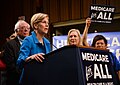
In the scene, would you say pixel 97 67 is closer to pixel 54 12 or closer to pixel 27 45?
pixel 27 45

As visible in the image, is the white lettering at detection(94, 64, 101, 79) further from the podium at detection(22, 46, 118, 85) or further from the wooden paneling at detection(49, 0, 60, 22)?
the wooden paneling at detection(49, 0, 60, 22)

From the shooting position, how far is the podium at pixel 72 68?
1.79 meters

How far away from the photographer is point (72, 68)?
179 centimetres

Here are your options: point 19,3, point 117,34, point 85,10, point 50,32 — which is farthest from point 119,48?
point 19,3

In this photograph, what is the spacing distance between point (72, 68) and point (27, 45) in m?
0.51

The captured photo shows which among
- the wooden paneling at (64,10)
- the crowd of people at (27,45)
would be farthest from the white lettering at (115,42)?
the wooden paneling at (64,10)

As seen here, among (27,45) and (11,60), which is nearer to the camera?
(27,45)

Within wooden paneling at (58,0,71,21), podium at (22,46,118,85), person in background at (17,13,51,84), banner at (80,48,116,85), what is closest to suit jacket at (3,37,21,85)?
person in background at (17,13,51,84)

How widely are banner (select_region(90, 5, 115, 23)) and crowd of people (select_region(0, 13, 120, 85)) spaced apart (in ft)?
0.44

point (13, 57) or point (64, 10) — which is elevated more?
point (64, 10)

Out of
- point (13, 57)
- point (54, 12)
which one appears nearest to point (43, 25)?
point (13, 57)

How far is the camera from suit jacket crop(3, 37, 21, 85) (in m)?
3.06

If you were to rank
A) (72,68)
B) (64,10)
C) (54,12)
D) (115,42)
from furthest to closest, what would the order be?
(54,12) → (64,10) → (115,42) → (72,68)

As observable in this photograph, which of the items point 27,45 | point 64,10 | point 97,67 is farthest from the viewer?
point 64,10
